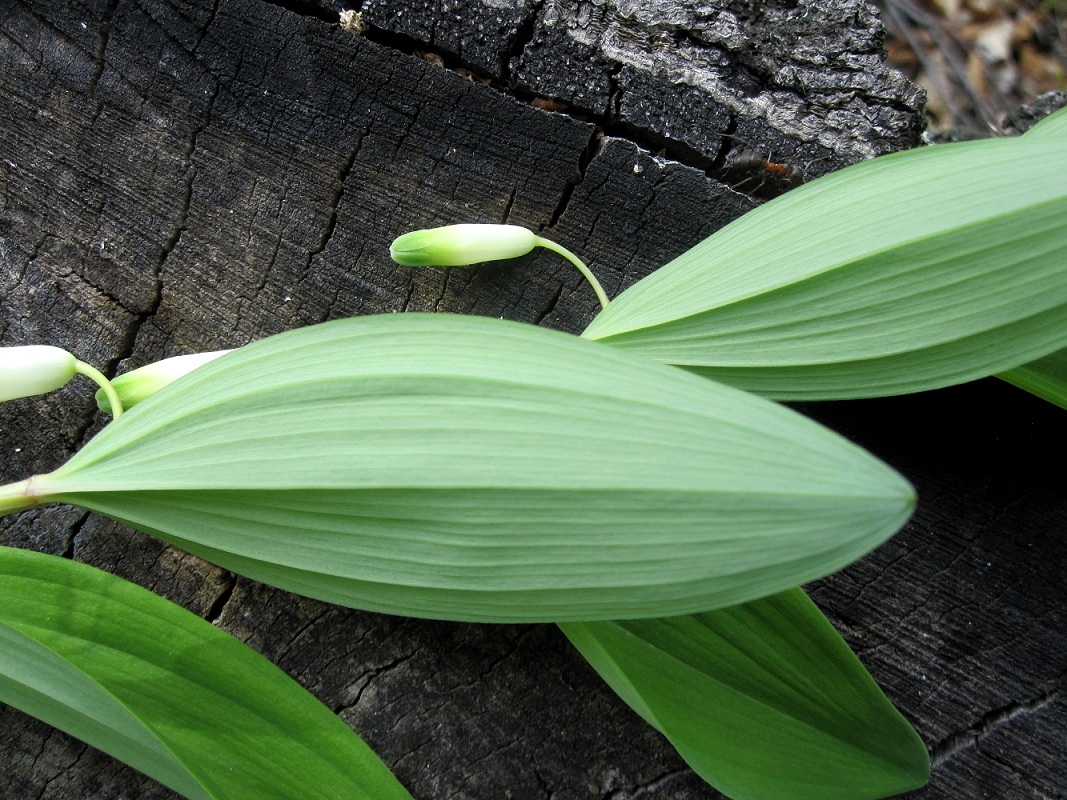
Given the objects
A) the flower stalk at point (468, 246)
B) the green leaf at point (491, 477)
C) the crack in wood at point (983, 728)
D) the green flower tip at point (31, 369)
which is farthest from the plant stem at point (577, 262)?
the crack in wood at point (983, 728)

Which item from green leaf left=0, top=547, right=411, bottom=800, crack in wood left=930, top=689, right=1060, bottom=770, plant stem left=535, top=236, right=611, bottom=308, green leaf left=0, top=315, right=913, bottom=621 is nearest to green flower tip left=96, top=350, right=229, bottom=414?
green leaf left=0, top=315, right=913, bottom=621

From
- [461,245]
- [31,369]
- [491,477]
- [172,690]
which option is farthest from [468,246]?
[172,690]

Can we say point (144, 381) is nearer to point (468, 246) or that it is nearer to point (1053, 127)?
point (468, 246)

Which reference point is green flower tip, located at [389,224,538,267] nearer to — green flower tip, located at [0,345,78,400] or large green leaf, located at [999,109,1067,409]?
green flower tip, located at [0,345,78,400]

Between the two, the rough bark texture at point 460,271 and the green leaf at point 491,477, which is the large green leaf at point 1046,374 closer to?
the rough bark texture at point 460,271

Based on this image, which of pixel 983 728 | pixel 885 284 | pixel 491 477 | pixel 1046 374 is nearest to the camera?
pixel 491 477

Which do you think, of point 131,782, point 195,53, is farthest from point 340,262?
point 131,782
